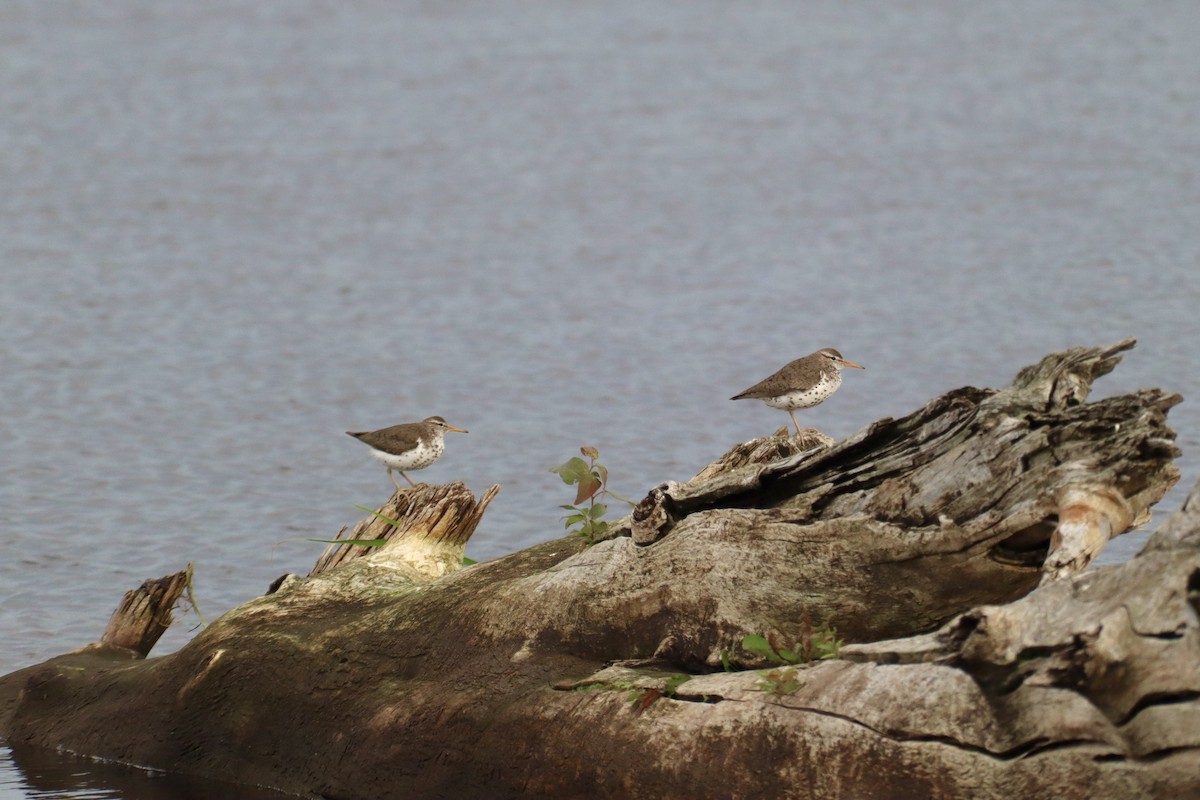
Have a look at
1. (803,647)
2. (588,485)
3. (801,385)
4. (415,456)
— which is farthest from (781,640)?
(415,456)

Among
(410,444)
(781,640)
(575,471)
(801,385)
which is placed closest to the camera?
(781,640)

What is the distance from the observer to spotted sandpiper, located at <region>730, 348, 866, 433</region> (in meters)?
11.4

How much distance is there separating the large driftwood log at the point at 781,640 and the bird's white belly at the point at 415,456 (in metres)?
2.72

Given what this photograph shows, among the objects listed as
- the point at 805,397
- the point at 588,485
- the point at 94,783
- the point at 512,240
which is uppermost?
the point at 512,240

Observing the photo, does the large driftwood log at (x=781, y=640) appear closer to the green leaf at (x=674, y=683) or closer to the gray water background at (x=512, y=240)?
the green leaf at (x=674, y=683)

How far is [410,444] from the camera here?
38.9 feet

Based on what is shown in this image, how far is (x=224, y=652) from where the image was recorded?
8500 mm

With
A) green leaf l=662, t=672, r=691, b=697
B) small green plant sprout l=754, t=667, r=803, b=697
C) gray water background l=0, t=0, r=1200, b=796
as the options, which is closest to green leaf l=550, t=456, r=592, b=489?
green leaf l=662, t=672, r=691, b=697

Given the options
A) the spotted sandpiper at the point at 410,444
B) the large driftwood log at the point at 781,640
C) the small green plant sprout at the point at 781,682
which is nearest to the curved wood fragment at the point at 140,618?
the large driftwood log at the point at 781,640

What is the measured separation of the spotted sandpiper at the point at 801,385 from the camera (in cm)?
1136

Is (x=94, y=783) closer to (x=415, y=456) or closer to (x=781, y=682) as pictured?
(x=781, y=682)

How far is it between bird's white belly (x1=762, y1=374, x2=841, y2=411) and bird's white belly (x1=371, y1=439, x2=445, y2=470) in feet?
8.02

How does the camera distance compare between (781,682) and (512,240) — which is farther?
(512,240)

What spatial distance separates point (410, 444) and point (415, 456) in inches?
3.8
